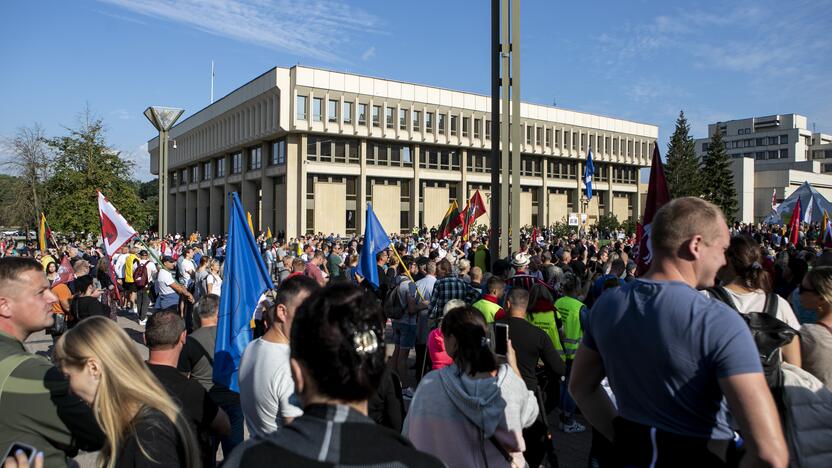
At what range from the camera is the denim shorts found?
9.31 metres

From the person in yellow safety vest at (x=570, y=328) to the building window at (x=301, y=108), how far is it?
4695 centimetres

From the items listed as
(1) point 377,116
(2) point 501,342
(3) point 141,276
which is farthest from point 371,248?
(1) point 377,116

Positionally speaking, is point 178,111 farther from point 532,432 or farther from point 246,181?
point 246,181

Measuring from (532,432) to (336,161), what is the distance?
51.2 meters

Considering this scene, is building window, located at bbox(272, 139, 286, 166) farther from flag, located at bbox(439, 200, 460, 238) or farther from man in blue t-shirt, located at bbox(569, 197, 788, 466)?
man in blue t-shirt, located at bbox(569, 197, 788, 466)

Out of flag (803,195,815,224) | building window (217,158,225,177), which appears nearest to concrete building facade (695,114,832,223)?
flag (803,195,815,224)

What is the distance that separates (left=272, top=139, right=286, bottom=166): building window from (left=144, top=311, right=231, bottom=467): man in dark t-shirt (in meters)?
50.7

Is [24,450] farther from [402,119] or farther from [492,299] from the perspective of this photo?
[402,119]

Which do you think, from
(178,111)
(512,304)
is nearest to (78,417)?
(512,304)

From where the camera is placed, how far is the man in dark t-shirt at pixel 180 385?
11.0 feet

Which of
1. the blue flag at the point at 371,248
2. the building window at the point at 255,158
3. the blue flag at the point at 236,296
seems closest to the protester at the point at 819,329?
the blue flag at the point at 236,296

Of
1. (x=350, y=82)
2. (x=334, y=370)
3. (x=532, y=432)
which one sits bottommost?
(x=532, y=432)

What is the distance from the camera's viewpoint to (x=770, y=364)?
118 inches

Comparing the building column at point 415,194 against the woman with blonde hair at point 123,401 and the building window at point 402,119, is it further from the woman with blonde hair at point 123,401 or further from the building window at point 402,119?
the woman with blonde hair at point 123,401
